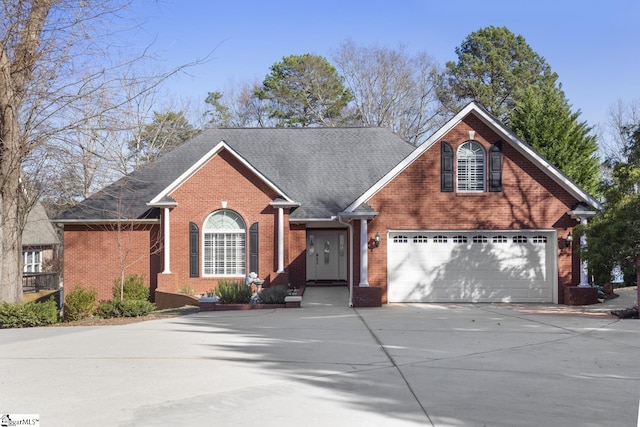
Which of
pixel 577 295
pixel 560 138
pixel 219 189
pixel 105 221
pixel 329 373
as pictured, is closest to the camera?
pixel 329 373

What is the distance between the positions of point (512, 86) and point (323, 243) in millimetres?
27550

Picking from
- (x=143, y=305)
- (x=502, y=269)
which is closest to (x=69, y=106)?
(x=143, y=305)

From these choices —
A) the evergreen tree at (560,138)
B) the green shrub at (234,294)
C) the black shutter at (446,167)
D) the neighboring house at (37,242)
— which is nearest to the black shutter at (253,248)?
the green shrub at (234,294)

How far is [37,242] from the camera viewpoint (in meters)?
36.9

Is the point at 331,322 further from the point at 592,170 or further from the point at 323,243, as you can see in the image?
the point at 592,170

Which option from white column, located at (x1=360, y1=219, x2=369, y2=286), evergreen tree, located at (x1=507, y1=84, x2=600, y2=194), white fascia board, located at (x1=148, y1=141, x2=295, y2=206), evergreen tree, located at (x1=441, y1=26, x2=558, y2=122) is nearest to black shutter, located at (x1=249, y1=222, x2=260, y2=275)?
white fascia board, located at (x1=148, y1=141, x2=295, y2=206)

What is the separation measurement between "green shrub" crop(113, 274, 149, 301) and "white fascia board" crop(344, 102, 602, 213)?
366 inches

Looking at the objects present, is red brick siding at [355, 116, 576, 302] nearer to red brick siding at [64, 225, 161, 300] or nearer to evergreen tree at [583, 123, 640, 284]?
evergreen tree at [583, 123, 640, 284]

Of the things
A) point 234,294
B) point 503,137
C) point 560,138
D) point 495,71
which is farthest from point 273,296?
point 495,71

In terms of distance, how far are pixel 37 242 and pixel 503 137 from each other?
28.4 meters

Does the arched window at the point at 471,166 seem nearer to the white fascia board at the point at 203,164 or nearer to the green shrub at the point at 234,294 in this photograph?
the white fascia board at the point at 203,164

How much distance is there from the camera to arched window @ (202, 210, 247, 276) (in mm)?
23484

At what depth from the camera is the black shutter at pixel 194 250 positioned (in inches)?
917

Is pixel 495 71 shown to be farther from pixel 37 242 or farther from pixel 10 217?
pixel 10 217
